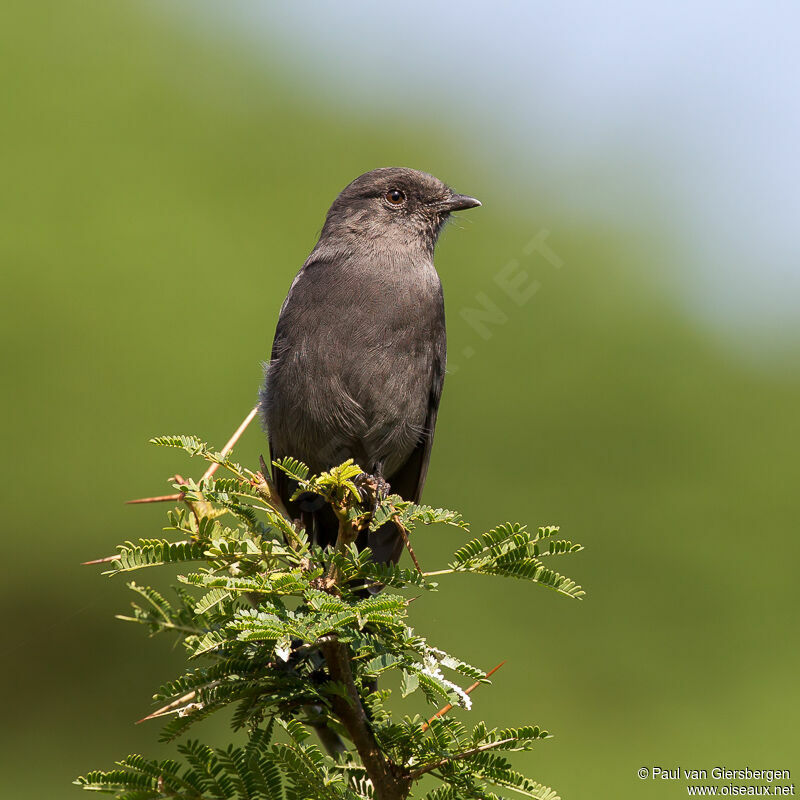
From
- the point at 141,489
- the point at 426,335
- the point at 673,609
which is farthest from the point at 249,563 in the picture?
the point at 673,609

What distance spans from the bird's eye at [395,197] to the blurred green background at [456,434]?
10.5 ft

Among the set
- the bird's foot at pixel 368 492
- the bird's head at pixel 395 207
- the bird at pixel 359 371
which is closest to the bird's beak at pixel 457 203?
the bird's head at pixel 395 207

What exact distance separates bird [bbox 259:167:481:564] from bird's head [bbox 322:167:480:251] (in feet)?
0.21

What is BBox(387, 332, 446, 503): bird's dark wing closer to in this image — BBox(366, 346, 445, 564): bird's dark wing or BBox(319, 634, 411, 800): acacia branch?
BBox(366, 346, 445, 564): bird's dark wing

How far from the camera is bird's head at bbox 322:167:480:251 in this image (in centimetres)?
517

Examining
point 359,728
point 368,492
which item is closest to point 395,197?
point 368,492

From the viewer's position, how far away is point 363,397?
4555mm

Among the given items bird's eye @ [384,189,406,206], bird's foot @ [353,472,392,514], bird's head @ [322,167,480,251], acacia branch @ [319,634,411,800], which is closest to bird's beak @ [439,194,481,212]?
bird's head @ [322,167,480,251]

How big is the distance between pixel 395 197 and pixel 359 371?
4.34 ft

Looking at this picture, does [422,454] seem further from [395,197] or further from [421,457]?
[395,197]

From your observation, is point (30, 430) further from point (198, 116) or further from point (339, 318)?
point (339, 318)

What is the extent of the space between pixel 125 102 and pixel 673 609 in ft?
29.2

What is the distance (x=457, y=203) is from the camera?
5.40 metres

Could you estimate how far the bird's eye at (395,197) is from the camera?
17.5 feet
